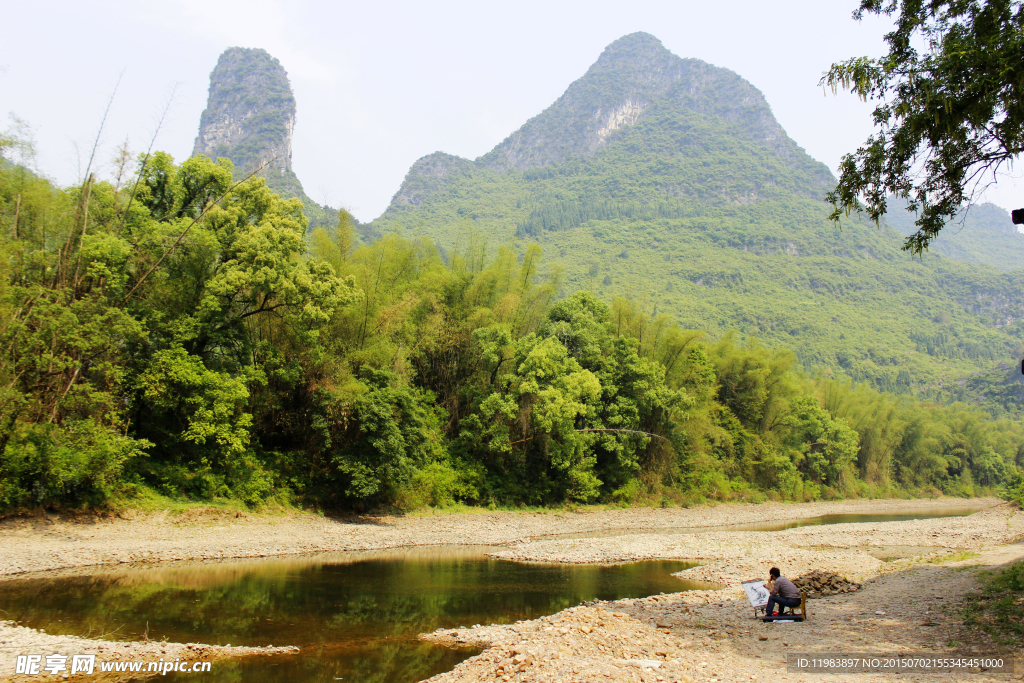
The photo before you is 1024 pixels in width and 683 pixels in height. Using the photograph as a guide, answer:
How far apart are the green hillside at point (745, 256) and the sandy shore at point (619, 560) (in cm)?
5967

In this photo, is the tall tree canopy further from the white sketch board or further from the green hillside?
the green hillside

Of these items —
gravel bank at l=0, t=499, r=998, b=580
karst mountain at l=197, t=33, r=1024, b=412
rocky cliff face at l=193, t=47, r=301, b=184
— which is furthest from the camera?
rocky cliff face at l=193, t=47, r=301, b=184

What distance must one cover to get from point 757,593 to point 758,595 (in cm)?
4

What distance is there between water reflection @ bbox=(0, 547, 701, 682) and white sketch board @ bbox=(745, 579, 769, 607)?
3.82m

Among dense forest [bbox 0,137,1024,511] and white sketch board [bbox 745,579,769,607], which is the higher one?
dense forest [bbox 0,137,1024,511]

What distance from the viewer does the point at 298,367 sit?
79.5 feet

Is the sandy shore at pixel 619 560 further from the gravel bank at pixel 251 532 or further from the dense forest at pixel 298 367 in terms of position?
the dense forest at pixel 298 367

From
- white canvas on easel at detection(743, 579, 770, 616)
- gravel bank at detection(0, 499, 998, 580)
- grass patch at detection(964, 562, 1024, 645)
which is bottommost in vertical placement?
gravel bank at detection(0, 499, 998, 580)

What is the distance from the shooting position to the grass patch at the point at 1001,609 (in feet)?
28.7

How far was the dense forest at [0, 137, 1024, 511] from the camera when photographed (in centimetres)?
1789

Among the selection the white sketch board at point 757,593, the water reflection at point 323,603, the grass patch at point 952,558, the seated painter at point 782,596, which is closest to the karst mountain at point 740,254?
the grass patch at point 952,558

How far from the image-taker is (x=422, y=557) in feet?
66.5

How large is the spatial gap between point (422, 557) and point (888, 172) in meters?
17.2

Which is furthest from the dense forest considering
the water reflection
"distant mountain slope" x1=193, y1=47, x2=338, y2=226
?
"distant mountain slope" x1=193, y1=47, x2=338, y2=226
